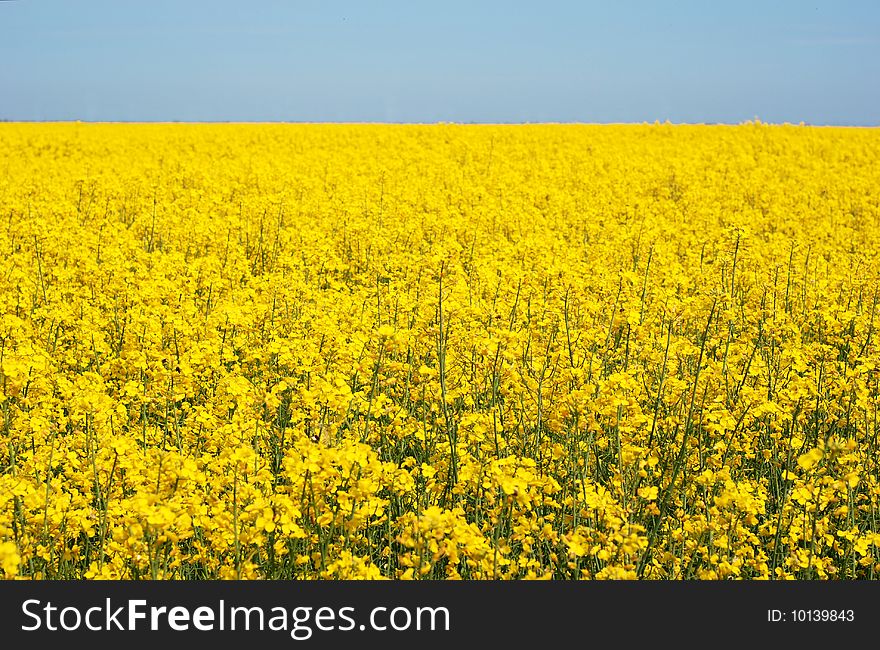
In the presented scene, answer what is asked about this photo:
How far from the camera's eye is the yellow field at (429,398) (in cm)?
347

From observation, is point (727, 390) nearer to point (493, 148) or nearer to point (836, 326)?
point (836, 326)

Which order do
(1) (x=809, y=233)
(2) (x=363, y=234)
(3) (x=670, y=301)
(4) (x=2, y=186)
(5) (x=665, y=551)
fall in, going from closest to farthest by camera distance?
(5) (x=665, y=551) → (3) (x=670, y=301) → (2) (x=363, y=234) → (1) (x=809, y=233) → (4) (x=2, y=186)

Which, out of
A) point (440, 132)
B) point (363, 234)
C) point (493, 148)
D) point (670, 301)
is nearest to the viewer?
point (670, 301)

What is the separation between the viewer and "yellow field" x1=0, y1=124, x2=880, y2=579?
347 centimetres

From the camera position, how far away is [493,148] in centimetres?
2322

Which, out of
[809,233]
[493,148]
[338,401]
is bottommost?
[338,401]

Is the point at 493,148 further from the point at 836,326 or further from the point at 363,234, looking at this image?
the point at 836,326

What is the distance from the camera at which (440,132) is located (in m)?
28.1

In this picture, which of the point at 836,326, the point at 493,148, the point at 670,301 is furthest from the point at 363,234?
the point at 493,148

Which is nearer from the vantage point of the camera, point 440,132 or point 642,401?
point 642,401

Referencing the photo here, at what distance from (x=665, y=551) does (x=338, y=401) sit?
1.69 m

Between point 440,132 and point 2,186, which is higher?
point 440,132

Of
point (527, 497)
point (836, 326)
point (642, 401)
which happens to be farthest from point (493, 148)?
point (527, 497)

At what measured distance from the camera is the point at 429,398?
493cm
